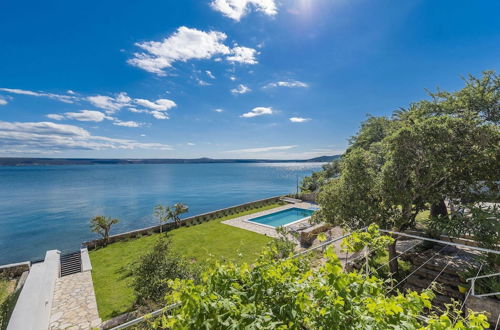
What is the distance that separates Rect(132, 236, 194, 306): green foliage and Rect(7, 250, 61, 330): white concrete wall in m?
4.46

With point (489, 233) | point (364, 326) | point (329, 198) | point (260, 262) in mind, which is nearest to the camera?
point (364, 326)

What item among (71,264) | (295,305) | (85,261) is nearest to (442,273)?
(295,305)

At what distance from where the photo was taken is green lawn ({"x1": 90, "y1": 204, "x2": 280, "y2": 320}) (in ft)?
37.0

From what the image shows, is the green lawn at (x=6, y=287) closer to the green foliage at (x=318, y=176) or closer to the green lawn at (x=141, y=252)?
the green lawn at (x=141, y=252)

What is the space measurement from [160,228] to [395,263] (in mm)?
19966

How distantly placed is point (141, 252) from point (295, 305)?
1824 centimetres

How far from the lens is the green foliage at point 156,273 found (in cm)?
855

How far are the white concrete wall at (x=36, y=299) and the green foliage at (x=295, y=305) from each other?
1184 centimetres

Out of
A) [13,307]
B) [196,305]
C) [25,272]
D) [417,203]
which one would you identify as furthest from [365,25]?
[25,272]

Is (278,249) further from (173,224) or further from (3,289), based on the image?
(173,224)

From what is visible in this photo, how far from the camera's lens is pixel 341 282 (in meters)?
1.98

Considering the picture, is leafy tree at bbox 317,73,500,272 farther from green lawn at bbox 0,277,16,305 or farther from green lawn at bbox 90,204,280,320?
green lawn at bbox 0,277,16,305

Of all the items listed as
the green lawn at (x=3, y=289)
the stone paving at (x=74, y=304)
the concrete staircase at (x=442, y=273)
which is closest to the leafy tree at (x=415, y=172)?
the concrete staircase at (x=442, y=273)

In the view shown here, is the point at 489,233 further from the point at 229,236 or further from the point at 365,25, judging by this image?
the point at 229,236
